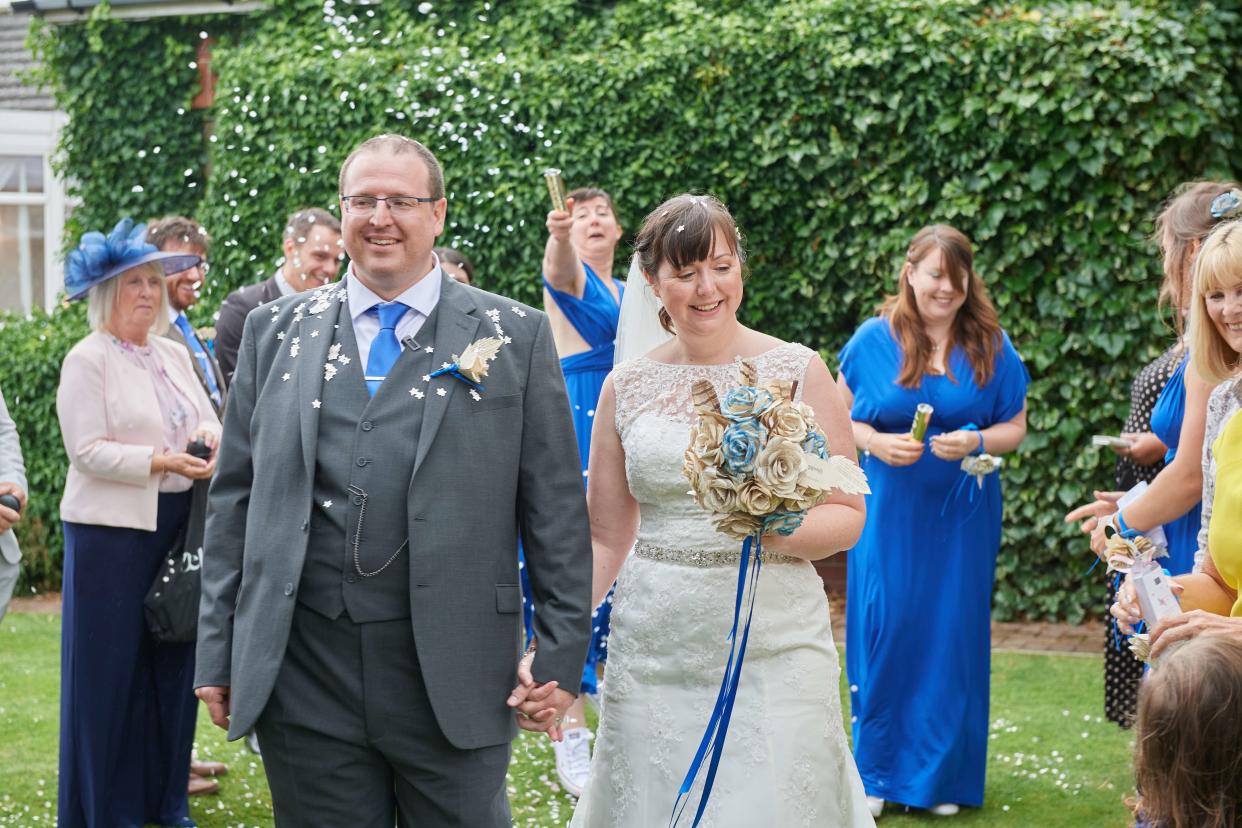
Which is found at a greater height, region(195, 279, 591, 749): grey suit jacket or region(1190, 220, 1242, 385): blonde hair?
region(1190, 220, 1242, 385): blonde hair

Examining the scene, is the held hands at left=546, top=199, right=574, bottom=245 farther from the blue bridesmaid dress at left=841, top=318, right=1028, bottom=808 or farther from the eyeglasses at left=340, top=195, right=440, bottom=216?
the eyeglasses at left=340, top=195, right=440, bottom=216

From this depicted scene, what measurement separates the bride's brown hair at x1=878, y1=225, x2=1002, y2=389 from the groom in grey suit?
2.75 m

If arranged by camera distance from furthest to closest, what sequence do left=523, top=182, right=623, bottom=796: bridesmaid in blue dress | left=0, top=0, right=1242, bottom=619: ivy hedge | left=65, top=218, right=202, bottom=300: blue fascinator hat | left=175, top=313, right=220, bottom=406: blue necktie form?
1. left=0, top=0, right=1242, bottom=619: ivy hedge
2. left=523, top=182, right=623, bottom=796: bridesmaid in blue dress
3. left=175, top=313, right=220, bottom=406: blue necktie
4. left=65, top=218, right=202, bottom=300: blue fascinator hat

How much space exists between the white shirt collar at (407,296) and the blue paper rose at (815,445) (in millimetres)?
1012

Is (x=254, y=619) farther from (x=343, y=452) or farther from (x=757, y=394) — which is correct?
(x=757, y=394)

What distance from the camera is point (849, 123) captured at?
9.55 m

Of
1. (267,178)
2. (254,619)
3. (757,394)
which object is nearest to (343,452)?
(254,619)

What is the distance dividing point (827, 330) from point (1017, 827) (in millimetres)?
4777

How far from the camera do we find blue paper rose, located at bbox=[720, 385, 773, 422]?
3299 millimetres

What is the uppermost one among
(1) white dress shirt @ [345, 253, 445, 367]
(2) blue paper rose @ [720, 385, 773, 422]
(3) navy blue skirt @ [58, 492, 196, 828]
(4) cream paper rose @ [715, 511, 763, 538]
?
(1) white dress shirt @ [345, 253, 445, 367]

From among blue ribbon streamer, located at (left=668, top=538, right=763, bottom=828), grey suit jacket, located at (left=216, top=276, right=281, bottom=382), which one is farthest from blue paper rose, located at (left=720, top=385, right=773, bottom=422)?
grey suit jacket, located at (left=216, top=276, right=281, bottom=382)

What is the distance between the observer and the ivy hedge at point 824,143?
8.84 meters

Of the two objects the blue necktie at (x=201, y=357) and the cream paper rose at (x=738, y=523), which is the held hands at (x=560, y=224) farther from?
the cream paper rose at (x=738, y=523)

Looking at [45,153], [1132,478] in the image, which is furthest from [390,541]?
[45,153]
